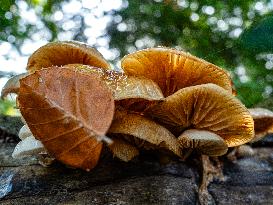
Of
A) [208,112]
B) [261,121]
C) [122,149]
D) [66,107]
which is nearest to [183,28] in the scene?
[261,121]

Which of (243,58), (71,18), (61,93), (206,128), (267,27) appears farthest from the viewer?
(71,18)

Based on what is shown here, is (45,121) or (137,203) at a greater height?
(45,121)

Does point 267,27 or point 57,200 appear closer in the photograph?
point 57,200

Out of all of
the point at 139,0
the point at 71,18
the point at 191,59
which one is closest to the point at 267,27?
the point at 191,59

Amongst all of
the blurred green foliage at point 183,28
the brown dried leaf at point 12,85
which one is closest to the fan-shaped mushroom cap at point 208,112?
the brown dried leaf at point 12,85

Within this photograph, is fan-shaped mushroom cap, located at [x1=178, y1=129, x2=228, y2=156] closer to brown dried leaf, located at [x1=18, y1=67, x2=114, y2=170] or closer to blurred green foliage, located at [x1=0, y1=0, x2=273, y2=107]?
brown dried leaf, located at [x1=18, y1=67, x2=114, y2=170]

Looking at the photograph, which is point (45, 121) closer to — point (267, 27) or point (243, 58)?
point (267, 27)

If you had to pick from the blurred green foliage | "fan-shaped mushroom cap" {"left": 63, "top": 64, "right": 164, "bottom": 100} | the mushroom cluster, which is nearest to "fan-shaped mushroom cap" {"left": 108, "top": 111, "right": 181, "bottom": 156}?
the mushroom cluster
